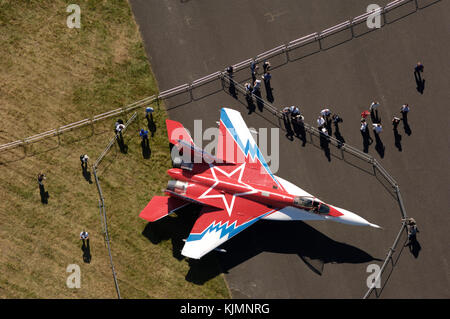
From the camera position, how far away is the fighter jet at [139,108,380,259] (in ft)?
99.1

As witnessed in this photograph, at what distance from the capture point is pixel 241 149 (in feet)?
104

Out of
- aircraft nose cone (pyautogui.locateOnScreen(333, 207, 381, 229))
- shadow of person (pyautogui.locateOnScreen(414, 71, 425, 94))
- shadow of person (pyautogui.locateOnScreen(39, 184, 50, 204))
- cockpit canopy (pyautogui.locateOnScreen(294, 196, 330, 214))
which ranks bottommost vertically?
aircraft nose cone (pyautogui.locateOnScreen(333, 207, 381, 229))

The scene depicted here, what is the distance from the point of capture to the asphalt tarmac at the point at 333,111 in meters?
31.6

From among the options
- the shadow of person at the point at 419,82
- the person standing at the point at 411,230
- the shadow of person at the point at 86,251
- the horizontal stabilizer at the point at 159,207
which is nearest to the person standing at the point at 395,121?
the shadow of person at the point at 419,82

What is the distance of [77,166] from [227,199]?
37.1 feet

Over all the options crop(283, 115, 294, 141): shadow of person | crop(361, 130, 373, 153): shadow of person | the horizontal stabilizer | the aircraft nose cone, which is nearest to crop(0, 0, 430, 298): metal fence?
crop(361, 130, 373, 153): shadow of person

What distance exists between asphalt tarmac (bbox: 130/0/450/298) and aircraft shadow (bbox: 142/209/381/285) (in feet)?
0.24

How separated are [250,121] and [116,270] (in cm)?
1454

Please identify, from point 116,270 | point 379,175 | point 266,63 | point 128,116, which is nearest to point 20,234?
point 116,270

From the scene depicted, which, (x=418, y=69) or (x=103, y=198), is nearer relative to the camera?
(x=103, y=198)

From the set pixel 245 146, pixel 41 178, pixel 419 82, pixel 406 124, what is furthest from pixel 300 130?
pixel 41 178

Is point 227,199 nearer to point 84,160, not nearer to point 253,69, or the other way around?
point 253,69

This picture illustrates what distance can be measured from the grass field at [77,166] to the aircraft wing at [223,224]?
1.61 m

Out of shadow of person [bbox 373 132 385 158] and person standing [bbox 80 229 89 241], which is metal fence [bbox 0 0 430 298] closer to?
shadow of person [bbox 373 132 385 158]
